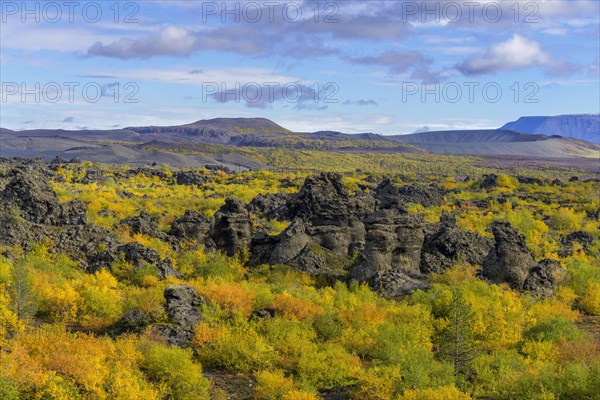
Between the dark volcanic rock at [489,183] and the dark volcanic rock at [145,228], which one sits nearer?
the dark volcanic rock at [145,228]

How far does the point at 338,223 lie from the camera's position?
4053 cm

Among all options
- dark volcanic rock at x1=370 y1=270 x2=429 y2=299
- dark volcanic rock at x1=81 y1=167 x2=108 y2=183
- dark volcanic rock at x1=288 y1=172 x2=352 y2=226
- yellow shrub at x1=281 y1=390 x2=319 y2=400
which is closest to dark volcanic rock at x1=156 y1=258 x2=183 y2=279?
dark volcanic rock at x1=370 y1=270 x2=429 y2=299

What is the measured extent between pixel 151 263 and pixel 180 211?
27602 millimetres

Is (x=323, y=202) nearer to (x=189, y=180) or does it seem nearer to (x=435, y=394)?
(x=435, y=394)

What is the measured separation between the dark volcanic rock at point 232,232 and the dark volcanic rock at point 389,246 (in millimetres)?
7230

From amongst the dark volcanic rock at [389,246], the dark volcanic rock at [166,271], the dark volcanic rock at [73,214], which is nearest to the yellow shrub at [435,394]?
the dark volcanic rock at [389,246]

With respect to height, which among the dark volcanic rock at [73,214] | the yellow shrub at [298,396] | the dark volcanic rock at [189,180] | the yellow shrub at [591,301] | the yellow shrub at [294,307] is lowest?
the yellow shrub at [591,301]

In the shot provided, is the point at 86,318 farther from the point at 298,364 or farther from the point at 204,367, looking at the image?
the point at 298,364

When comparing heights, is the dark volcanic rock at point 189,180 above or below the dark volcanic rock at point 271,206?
above

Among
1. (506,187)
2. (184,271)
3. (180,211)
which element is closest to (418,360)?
(184,271)

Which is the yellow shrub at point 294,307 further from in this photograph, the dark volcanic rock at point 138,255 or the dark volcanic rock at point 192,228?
the dark volcanic rock at point 192,228

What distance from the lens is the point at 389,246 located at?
104 ft

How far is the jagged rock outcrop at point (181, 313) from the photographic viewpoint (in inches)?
841

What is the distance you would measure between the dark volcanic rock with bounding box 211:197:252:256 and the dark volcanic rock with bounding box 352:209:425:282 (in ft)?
23.7
